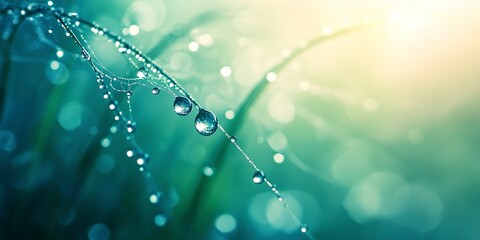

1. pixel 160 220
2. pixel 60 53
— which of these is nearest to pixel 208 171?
pixel 160 220

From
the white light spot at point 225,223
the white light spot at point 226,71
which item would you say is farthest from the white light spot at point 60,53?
the white light spot at point 225,223

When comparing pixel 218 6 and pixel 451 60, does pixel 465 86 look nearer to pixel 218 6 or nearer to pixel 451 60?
pixel 451 60

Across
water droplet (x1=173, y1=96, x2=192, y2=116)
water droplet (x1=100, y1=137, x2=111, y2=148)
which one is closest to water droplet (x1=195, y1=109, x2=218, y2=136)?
water droplet (x1=173, y1=96, x2=192, y2=116)

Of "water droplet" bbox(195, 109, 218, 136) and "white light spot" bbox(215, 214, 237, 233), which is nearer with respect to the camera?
"water droplet" bbox(195, 109, 218, 136)

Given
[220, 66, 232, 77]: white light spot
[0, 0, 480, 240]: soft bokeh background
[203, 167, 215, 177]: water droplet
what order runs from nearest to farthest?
[203, 167, 215, 177]: water droplet → [0, 0, 480, 240]: soft bokeh background → [220, 66, 232, 77]: white light spot

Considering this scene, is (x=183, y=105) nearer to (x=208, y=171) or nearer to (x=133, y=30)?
(x=208, y=171)

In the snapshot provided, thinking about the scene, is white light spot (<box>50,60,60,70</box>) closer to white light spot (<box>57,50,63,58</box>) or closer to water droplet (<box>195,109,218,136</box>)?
white light spot (<box>57,50,63,58</box>)
